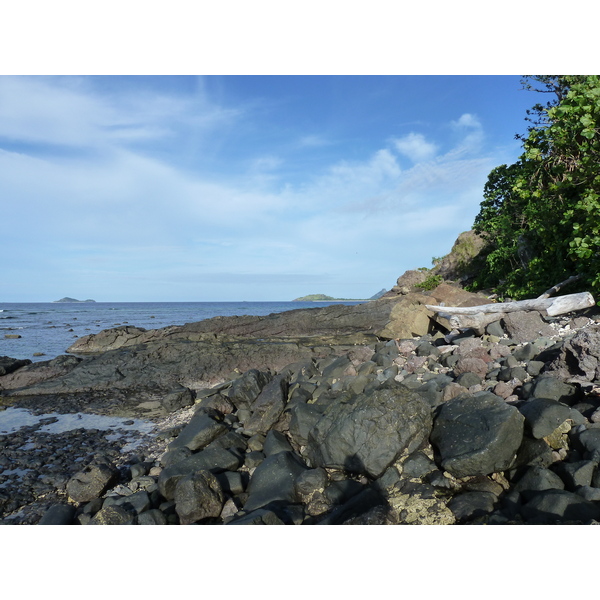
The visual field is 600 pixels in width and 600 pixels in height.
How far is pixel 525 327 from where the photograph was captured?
24.8ft

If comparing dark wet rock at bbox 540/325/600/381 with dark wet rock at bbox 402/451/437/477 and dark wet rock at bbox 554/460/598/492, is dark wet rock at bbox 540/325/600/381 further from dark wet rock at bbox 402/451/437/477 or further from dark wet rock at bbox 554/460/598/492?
dark wet rock at bbox 402/451/437/477

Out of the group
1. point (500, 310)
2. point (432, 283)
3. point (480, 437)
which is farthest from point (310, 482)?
point (432, 283)

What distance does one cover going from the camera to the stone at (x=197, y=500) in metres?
4.36

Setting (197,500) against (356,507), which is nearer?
(356,507)

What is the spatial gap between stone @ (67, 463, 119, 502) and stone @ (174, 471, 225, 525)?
1.62 meters

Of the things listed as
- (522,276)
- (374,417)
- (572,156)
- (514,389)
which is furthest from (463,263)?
(374,417)

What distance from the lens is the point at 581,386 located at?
5129 millimetres

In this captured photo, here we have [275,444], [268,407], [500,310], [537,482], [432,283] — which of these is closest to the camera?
[537,482]

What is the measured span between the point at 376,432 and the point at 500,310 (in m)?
6.83

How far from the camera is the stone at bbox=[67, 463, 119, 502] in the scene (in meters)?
5.32

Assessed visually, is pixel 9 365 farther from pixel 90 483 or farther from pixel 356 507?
pixel 356 507

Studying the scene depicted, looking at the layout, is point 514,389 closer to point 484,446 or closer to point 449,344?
point 484,446

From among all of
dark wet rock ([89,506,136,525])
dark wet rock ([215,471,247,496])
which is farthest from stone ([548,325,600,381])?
dark wet rock ([89,506,136,525])

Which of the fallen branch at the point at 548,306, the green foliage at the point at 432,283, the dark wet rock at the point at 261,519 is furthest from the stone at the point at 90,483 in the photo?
the green foliage at the point at 432,283
